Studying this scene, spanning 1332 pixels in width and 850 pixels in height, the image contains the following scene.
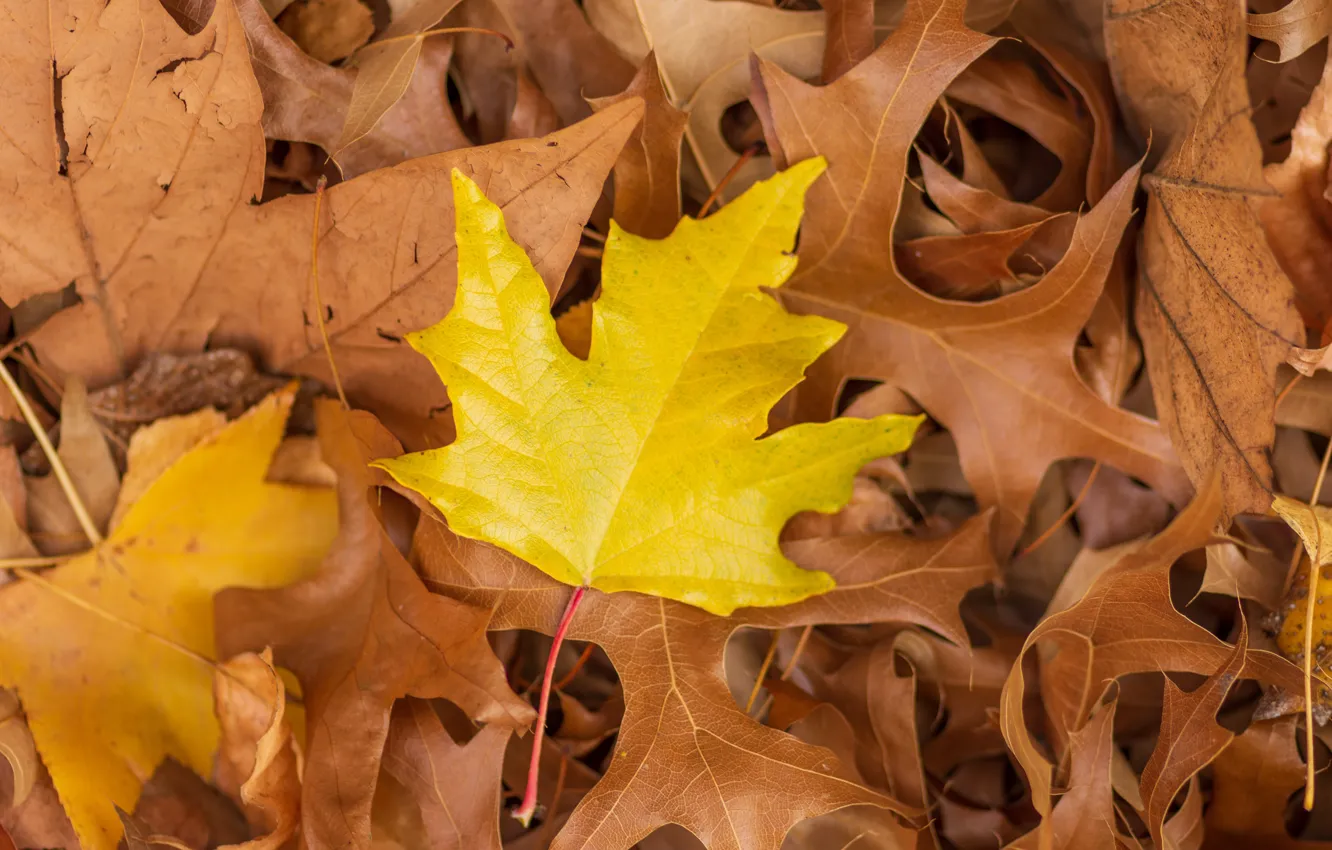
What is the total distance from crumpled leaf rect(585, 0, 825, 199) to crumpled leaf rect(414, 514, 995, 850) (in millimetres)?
418

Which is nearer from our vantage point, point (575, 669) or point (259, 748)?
point (259, 748)

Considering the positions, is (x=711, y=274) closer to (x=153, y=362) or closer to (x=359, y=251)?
(x=359, y=251)

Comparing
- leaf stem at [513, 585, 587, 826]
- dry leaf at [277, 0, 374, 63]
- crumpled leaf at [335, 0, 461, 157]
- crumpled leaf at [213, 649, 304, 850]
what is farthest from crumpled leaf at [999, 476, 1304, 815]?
dry leaf at [277, 0, 374, 63]

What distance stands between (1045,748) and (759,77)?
688 millimetres

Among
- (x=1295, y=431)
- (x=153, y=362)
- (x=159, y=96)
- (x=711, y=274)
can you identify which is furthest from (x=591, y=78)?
(x=1295, y=431)

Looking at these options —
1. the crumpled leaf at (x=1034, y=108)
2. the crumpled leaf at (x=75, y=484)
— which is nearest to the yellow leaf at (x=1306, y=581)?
the crumpled leaf at (x=1034, y=108)

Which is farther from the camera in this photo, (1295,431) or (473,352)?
(1295,431)

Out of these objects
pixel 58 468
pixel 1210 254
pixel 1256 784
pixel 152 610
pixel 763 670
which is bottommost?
pixel 1256 784

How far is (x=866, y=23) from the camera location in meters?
0.81

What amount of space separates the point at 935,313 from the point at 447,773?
60 centimetres

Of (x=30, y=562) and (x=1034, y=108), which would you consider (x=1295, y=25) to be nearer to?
(x=1034, y=108)

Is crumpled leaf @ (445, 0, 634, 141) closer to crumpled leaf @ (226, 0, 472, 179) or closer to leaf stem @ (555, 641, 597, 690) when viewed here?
crumpled leaf @ (226, 0, 472, 179)

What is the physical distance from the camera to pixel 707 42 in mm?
847

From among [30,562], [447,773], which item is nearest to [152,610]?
[30,562]
